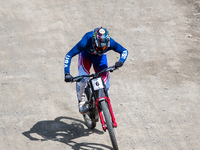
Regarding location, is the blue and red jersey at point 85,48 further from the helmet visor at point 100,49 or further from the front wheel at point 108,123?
the front wheel at point 108,123

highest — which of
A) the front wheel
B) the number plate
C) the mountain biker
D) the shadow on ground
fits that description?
the mountain biker

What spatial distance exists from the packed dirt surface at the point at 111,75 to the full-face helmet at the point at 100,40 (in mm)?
2331

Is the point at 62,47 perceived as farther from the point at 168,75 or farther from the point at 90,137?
the point at 90,137

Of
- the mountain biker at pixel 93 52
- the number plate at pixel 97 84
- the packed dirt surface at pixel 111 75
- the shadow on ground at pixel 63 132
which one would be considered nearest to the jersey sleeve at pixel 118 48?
the mountain biker at pixel 93 52

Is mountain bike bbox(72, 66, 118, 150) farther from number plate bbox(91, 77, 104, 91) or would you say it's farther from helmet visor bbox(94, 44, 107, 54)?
helmet visor bbox(94, 44, 107, 54)

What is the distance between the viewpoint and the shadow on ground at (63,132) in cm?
692

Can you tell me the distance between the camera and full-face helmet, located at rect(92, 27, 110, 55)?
6219mm

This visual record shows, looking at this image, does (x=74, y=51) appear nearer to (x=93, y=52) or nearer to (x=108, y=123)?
(x=93, y=52)

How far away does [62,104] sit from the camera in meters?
8.42

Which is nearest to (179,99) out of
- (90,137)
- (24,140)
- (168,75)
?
(168,75)

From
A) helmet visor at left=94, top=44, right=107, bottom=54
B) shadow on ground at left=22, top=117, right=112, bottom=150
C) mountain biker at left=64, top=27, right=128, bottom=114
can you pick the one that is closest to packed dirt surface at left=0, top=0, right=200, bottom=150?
shadow on ground at left=22, top=117, right=112, bottom=150

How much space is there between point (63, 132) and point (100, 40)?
8.82 ft

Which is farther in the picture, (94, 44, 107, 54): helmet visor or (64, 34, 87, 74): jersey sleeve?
(64, 34, 87, 74): jersey sleeve

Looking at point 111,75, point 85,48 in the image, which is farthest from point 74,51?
point 111,75
